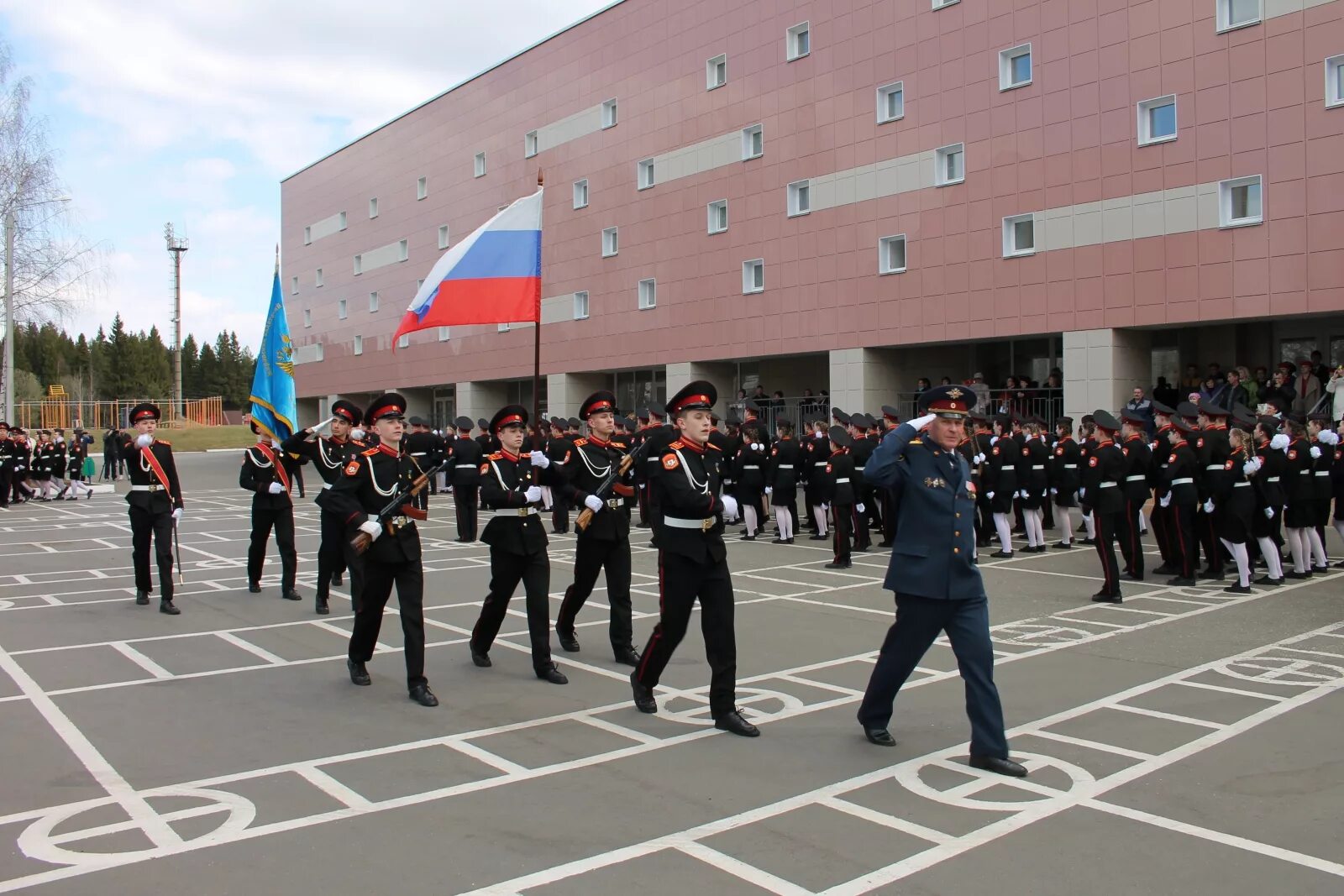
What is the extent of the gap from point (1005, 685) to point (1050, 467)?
33.7ft

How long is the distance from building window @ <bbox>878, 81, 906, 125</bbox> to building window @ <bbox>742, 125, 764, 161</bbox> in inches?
170

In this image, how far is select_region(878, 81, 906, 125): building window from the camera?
26938mm

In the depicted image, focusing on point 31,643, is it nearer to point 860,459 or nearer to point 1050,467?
point 860,459

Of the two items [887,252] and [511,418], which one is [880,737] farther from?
[887,252]

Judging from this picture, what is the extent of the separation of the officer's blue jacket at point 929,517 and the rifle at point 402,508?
10.4 feet

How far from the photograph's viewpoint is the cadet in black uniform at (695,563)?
6.66 meters

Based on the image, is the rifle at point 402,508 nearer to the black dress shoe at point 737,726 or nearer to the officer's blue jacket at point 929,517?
the black dress shoe at point 737,726

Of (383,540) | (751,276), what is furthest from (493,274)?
(751,276)

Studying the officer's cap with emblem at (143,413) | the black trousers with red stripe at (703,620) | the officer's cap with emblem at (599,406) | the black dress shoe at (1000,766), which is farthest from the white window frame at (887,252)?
the black dress shoe at (1000,766)

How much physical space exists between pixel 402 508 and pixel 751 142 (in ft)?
83.0

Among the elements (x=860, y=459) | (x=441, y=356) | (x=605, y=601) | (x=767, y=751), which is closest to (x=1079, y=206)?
(x=860, y=459)

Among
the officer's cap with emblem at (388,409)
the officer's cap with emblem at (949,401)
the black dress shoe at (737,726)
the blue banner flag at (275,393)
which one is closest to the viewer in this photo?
the officer's cap with emblem at (949,401)

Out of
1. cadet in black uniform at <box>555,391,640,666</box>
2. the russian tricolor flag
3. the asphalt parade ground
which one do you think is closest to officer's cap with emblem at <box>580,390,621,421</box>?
cadet in black uniform at <box>555,391,640,666</box>

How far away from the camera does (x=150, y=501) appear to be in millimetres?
11523
